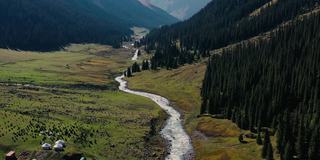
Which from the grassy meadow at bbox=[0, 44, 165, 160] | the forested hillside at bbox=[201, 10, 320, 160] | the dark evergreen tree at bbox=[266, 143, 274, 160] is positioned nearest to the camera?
the dark evergreen tree at bbox=[266, 143, 274, 160]

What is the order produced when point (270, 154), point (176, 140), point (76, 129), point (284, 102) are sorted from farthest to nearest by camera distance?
point (284, 102) < point (176, 140) < point (76, 129) < point (270, 154)

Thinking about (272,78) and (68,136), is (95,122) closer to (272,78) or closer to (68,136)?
Answer: (68,136)

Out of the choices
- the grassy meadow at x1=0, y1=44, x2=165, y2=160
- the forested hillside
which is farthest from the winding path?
the forested hillside

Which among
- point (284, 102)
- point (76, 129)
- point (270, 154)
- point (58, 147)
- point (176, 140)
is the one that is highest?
point (284, 102)

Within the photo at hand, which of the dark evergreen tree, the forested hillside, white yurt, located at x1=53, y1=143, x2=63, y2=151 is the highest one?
the forested hillside

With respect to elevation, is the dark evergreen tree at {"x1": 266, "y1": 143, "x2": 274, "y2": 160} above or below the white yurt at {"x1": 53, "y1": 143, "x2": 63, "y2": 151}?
above

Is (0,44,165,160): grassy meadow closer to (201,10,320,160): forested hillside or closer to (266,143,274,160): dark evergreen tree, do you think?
(201,10,320,160): forested hillside

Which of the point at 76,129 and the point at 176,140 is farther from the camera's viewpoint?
the point at 176,140

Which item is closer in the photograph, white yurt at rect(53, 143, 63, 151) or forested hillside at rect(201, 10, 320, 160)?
white yurt at rect(53, 143, 63, 151)

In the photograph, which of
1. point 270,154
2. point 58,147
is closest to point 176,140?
point 270,154

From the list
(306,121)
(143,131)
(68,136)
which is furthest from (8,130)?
(306,121)

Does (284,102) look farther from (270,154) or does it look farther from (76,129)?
(76,129)
